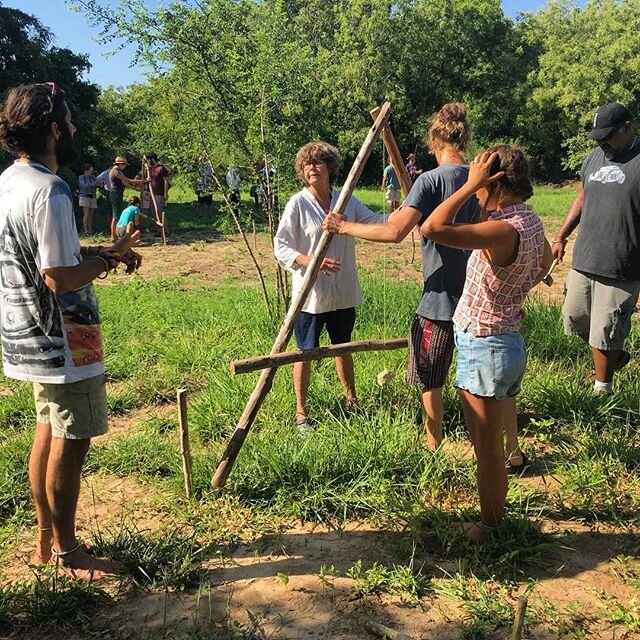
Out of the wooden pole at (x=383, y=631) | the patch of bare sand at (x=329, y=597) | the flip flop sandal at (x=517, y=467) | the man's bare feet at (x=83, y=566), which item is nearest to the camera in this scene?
the wooden pole at (x=383, y=631)

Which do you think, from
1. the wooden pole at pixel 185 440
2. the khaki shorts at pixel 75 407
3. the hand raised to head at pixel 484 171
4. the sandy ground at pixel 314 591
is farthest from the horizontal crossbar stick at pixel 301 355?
the hand raised to head at pixel 484 171

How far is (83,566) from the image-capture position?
2.60 m

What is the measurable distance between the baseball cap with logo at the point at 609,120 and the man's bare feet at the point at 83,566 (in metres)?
3.60

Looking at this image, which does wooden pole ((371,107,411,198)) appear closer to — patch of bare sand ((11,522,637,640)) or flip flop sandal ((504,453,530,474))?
flip flop sandal ((504,453,530,474))

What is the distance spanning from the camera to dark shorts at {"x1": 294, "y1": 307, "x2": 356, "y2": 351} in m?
3.84

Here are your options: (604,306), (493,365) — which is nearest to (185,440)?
(493,365)

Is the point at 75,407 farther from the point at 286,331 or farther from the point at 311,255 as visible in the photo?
the point at 311,255

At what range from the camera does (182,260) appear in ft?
35.1

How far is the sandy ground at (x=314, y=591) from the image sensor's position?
234cm

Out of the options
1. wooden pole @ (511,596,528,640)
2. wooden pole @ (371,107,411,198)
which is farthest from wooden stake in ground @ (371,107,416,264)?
wooden pole @ (511,596,528,640)

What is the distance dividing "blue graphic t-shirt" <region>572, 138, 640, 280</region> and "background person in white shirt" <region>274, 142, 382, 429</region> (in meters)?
1.46

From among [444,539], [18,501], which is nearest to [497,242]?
[444,539]

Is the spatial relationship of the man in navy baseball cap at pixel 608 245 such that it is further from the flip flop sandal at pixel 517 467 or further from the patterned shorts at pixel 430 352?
the patterned shorts at pixel 430 352

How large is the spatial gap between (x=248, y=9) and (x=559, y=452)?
444 cm
